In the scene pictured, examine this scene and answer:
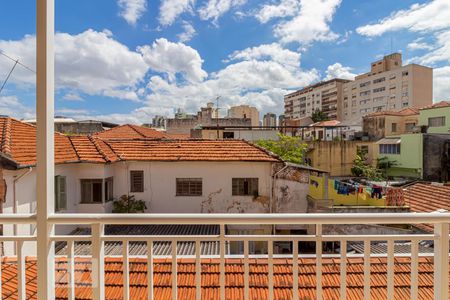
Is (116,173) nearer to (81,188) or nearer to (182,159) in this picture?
(81,188)

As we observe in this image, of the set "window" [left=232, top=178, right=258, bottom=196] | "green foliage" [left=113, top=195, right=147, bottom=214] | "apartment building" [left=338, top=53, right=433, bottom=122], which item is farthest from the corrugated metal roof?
"apartment building" [left=338, top=53, right=433, bottom=122]

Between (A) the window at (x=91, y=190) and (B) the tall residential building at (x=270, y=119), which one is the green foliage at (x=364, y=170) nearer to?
(B) the tall residential building at (x=270, y=119)

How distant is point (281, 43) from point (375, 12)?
5.75ft

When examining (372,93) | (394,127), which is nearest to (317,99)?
(372,93)

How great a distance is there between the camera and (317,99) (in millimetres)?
46031

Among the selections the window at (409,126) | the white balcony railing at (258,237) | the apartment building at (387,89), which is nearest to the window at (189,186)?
the white balcony railing at (258,237)

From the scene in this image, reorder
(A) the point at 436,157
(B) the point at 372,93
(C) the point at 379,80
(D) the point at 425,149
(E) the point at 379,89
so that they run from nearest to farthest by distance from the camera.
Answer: (A) the point at 436,157
(D) the point at 425,149
(C) the point at 379,80
(E) the point at 379,89
(B) the point at 372,93

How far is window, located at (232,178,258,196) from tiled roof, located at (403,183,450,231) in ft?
14.3

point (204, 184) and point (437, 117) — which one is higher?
point (437, 117)

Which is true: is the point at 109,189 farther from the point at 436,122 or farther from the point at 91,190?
the point at 436,122

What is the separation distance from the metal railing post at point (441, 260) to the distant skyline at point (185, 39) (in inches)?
75.8

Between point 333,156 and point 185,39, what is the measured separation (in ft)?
55.3

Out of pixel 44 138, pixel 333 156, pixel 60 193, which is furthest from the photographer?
pixel 333 156

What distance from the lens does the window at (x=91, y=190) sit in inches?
300
